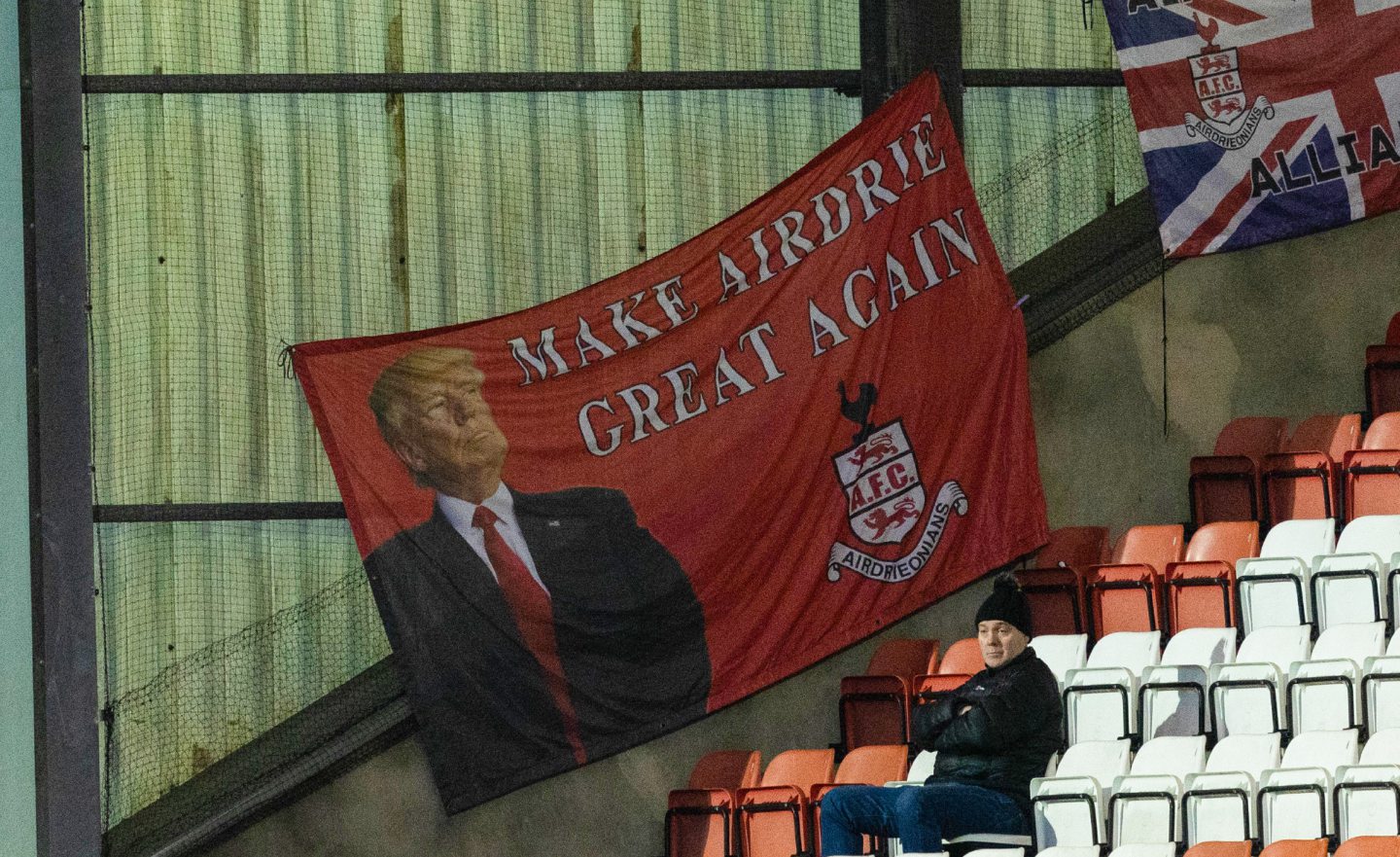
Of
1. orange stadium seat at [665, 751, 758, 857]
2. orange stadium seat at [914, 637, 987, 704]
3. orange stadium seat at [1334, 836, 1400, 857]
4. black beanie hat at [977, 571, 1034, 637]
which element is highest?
black beanie hat at [977, 571, 1034, 637]

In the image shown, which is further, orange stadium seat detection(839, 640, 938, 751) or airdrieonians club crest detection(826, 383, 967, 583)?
airdrieonians club crest detection(826, 383, 967, 583)

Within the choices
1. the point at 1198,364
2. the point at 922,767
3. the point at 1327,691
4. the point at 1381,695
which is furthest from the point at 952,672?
the point at 1198,364

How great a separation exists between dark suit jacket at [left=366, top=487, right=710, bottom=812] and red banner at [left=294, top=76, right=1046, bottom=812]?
0.03 ft

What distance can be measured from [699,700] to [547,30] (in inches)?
134

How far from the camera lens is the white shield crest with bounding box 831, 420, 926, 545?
10.8 meters

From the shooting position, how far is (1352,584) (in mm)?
8820

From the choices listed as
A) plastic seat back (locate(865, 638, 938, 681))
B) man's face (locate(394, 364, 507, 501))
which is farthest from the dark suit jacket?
plastic seat back (locate(865, 638, 938, 681))

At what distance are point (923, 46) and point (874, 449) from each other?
2.07m

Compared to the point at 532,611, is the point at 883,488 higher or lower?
higher

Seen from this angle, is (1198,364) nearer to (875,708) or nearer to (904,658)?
(904,658)

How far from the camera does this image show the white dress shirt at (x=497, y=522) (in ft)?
35.0

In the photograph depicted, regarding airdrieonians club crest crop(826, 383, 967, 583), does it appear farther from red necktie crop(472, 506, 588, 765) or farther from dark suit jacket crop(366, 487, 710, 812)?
red necktie crop(472, 506, 588, 765)

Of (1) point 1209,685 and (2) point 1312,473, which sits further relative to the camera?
(2) point 1312,473

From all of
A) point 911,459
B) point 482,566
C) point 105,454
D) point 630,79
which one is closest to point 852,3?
point 630,79
